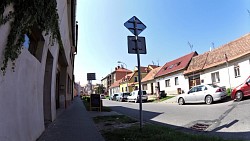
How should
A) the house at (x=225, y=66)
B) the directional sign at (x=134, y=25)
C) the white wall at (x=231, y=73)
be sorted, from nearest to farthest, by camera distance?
1. the directional sign at (x=134, y=25)
2. the white wall at (x=231, y=73)
3. the house at (x=225, y=66)

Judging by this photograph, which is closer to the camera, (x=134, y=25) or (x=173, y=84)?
(x=134, y=25)

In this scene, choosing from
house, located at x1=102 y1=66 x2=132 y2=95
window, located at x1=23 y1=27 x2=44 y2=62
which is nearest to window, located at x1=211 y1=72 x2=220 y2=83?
window, located at x1=23 y1=27 x2=44 y2=62

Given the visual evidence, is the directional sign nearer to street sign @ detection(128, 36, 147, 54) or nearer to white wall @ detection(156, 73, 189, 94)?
street sign @ detection(128, 36, 147, 54)

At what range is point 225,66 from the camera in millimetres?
23906

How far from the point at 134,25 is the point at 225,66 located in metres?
17.9

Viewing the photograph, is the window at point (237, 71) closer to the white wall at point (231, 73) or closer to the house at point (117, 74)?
the white wall at point (231, 73)

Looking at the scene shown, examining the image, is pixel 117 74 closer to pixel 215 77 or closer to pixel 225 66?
pixel 215 77

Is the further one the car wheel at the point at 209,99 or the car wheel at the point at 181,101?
the car wheel at the point at 181,101

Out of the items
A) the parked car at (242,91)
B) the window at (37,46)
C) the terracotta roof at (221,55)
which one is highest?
the terracotta roof at (221,55)

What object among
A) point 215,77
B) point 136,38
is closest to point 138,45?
point 136,38

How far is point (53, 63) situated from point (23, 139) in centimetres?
624

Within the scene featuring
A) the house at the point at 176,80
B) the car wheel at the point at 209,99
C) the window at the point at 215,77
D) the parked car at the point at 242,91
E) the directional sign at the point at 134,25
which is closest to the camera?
the directional sign at the point at 134,25

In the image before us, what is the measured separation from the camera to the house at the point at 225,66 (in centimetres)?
2170

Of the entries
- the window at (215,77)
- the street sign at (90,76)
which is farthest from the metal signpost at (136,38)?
the street sign at (90,76)
